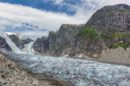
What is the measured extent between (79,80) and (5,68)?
12673 millimetres

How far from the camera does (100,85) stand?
51969mm

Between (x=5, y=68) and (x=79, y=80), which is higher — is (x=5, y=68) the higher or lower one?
the higher one

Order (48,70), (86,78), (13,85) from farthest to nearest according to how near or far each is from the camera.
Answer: (48,70)
(86,78)
(13,85)

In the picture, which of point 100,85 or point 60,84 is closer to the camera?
point 60,84

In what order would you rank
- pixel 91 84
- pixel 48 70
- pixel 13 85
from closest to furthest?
pixel 13 85
pixel 91 84
pixel 48 70

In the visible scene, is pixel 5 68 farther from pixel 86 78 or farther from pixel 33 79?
pixel 86 78

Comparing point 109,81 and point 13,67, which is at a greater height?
point 13,67

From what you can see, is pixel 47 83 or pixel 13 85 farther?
pixel 47 83

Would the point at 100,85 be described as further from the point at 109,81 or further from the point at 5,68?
the point at 5,68

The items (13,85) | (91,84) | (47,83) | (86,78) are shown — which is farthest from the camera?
(86,78)

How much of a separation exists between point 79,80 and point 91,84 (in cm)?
217

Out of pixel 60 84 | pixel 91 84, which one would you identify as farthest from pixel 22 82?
pixel 91 84

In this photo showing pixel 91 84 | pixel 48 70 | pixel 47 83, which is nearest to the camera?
pixel 47 83

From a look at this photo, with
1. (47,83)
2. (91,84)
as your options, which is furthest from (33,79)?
(91,84)
